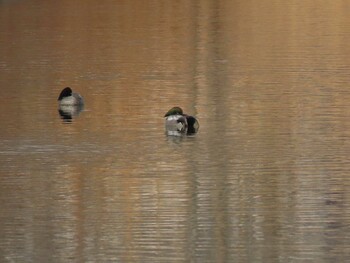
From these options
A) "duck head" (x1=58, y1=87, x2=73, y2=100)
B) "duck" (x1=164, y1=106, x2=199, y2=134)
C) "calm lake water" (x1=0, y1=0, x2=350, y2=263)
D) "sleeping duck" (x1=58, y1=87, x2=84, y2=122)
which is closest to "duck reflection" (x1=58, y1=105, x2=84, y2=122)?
"sleeping duck" (x1=58, y1=87, x2=84, y2=122)

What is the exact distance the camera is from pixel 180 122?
83.4ft

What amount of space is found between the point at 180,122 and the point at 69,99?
4153 millimetres

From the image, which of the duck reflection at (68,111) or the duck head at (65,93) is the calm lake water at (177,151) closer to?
the duck reflection at (68,111)

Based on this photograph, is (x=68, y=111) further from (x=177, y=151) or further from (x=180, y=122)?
(x=177, y=151)

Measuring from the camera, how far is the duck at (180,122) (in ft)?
83.4

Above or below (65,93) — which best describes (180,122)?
below

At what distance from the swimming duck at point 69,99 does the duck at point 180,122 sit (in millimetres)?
3452

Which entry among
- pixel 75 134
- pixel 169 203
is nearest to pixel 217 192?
pixel 169 203

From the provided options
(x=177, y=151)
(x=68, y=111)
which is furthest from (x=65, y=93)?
(x=177, y=151)

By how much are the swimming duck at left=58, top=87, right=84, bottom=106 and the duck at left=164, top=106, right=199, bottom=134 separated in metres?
3.45

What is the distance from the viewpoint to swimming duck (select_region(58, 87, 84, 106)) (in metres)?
28.9

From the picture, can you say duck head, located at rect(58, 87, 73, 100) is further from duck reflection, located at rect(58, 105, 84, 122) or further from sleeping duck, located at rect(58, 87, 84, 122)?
duck reflection, located at rect(58, 105, 84, 122)

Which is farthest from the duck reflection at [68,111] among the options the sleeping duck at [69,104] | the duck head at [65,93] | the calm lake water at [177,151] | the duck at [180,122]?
the duck at [180,122]

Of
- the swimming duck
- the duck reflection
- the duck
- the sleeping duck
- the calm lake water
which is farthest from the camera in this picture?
the swimming duck
